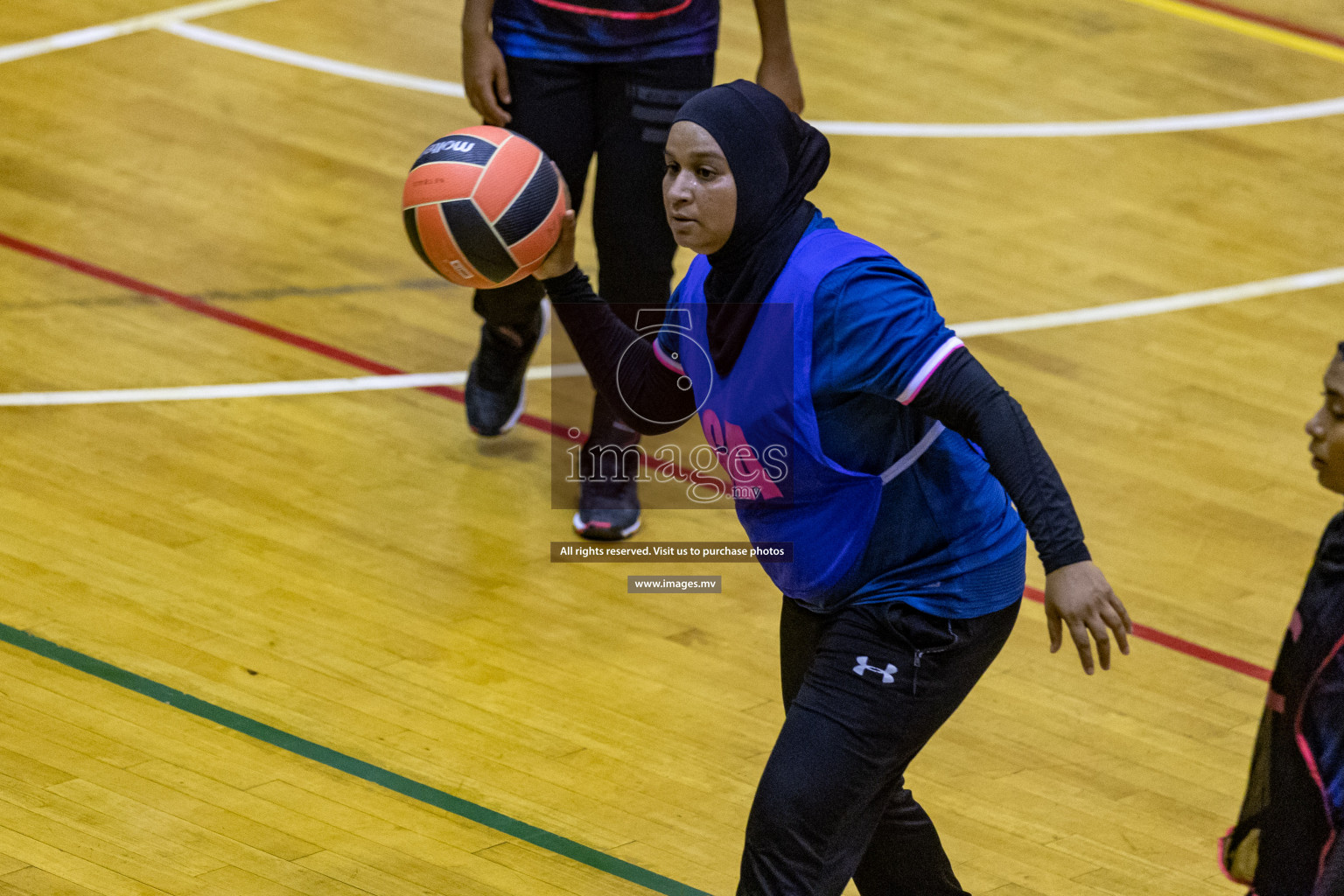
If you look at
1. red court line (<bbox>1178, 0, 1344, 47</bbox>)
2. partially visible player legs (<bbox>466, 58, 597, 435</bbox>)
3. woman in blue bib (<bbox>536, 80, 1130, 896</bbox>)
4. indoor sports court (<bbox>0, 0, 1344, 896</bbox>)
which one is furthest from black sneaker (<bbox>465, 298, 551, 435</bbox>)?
red court line (<bbox>1178, 0, 1344, 47</bbox>)

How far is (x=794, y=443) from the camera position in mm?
2789

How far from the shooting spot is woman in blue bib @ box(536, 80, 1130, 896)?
2.65 metres

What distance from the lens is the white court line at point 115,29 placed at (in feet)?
24.1

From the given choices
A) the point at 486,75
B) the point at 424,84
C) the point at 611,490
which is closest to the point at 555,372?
the point at 611,490

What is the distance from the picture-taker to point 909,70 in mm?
8289

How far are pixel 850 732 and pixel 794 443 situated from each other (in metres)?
0.47

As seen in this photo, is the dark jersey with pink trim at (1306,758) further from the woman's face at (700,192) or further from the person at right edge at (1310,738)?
the woman's face at (700,192)

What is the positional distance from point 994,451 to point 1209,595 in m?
2.43

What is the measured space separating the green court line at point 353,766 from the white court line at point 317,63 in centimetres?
406

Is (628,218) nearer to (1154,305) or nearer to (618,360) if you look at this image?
(618,360)

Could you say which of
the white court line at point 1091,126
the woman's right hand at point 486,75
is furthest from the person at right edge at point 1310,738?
the white court line at point 1091,126

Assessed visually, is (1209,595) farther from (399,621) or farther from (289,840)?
(289,840)

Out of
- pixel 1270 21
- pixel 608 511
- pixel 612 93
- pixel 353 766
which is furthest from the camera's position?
pixel 1270 21

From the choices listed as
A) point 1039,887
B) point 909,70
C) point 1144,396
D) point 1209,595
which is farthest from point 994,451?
point 909,70
